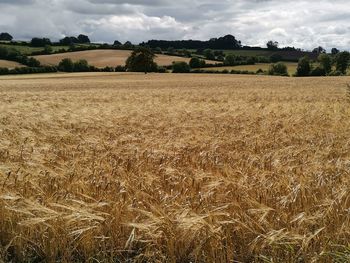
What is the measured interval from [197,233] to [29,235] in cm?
158

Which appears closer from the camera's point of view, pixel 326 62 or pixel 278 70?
pixel 278 70

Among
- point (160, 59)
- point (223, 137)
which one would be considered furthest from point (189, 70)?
point (223, 137)

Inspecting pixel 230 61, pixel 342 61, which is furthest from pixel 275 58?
pixel 342 61

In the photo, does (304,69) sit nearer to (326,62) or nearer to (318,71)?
(318,71)

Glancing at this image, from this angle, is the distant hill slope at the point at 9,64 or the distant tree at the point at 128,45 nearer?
the distant hill slope at the point at 9,64

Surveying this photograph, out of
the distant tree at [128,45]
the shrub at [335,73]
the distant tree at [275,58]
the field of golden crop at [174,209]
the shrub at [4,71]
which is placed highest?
the distant tree at [128,45]

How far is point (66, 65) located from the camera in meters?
101

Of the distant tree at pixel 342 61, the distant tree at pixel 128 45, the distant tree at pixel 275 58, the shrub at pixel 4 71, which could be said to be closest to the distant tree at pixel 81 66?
the shrub at pixel 4 71

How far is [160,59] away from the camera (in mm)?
113750

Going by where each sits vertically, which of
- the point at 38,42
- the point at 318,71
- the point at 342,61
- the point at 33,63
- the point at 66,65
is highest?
the point at 38,42

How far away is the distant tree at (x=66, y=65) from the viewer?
101 metres

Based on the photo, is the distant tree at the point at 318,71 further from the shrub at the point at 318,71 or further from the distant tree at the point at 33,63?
the distant tree at the point at 33,63

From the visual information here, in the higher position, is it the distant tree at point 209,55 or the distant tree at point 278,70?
the distant tree at point 209,55

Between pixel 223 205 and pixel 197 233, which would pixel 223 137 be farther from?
pixel 197 233
